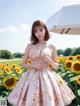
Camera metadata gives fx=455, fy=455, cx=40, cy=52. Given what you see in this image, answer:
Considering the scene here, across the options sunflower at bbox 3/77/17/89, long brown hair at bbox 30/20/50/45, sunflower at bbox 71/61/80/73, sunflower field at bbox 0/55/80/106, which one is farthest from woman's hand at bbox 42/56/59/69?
sunflower at bbox 3/77/17/89

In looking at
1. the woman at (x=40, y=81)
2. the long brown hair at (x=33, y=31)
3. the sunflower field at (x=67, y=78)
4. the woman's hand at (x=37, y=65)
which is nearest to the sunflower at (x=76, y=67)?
the sunflower field at (x=67, y=78)

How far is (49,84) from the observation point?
20.0 ft

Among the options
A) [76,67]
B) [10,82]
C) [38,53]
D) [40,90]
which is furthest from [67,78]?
[40,90]

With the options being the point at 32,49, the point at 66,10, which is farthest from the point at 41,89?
the point at 66,10

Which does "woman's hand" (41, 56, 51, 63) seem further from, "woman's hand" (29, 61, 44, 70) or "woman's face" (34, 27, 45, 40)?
"woman's face" (34, 27, 45, 40)

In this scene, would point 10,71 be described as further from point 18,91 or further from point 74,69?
point 18,91

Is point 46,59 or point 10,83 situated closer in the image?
point 46,59

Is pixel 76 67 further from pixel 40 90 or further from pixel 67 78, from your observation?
pixel 40 90

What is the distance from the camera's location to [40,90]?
6078 mm

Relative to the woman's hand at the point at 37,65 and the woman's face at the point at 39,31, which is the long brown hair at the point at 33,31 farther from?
the woman's hand at the point at 37,65

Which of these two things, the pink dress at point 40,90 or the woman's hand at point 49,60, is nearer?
the pink dress at point 40,90

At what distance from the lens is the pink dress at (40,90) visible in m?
6.00

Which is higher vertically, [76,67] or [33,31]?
[33,31]

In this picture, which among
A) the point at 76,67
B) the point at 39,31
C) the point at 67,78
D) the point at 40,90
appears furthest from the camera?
the point at 67,78
